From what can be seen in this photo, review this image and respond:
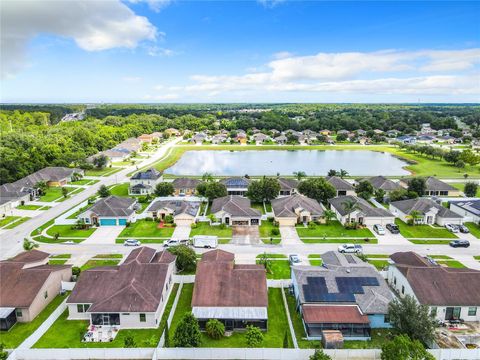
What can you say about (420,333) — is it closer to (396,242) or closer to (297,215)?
(396,242)

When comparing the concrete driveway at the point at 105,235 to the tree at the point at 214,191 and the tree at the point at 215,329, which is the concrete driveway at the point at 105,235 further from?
the tree at the point at 215,329

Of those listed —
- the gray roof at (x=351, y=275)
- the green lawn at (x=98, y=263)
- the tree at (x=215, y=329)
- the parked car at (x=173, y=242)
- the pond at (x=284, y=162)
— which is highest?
the gray roof at (x=351, y=275)

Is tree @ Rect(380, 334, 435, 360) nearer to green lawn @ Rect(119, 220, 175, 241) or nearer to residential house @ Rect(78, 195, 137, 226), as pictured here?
green lawn @ Rect(119, 220, 175, 241)

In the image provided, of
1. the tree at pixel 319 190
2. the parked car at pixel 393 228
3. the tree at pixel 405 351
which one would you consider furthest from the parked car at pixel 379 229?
the tree at pixel 405 351

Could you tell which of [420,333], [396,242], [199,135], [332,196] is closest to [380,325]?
[420,333]

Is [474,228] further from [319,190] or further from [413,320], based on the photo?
[413,320]

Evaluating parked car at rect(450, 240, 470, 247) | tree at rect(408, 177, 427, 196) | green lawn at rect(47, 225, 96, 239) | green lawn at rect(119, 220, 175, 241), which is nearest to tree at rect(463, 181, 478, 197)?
tree at rect(408, 177, 427, 196)
